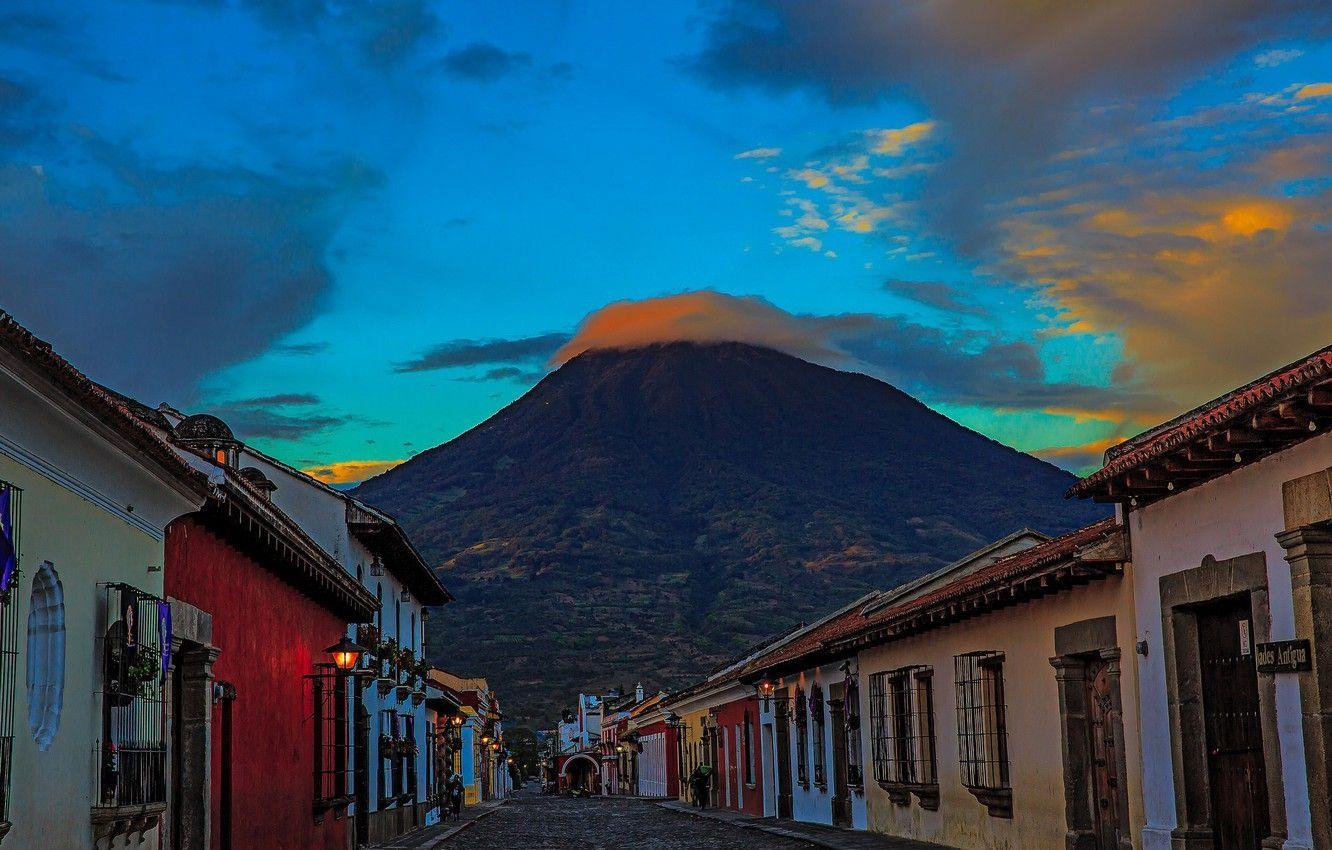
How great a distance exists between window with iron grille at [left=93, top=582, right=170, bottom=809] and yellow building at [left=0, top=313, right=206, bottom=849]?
0.01 meters

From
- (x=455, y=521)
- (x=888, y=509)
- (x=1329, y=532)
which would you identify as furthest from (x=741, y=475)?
(x=1329, y=532)

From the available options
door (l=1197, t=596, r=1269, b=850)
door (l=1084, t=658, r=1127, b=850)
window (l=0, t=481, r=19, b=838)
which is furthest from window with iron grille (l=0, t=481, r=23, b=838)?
door (l=1084, t=658, r=1127, b=850)

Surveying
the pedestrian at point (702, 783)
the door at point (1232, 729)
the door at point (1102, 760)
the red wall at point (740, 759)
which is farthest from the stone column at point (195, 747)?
the pedestrian at point (702, 783)

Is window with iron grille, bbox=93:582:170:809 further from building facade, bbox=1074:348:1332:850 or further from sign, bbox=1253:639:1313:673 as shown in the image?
sign, bbox=1253:639:1313:673

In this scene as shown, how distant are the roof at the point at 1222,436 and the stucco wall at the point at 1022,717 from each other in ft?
4.22

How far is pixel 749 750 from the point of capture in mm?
38188

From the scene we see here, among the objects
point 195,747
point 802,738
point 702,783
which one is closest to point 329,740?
point 195,747

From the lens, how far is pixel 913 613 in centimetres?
1997

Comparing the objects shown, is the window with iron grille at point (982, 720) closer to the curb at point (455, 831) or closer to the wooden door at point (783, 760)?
the curb at point (455, 831)

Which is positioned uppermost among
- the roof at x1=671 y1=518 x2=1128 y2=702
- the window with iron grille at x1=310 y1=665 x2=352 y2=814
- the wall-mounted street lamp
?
the roof at x1=671 y1=518 x2=1128 y2=702

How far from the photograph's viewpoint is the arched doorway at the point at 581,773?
8900 cm

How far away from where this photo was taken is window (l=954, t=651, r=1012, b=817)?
59.5 feet

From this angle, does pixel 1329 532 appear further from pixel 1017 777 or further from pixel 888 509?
pixel 888 509

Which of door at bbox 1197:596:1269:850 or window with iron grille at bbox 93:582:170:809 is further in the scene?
door at bbox 1197:596:1269:850
